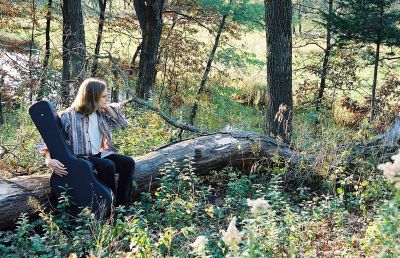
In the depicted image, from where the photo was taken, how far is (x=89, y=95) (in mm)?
5512

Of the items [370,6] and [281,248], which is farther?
[370,6]

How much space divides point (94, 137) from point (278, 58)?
3.92 m

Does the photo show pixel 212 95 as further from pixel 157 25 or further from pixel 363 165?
pixel 363 165

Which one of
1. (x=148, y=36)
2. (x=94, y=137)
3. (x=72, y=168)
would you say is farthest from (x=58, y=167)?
(x=148, y=36)

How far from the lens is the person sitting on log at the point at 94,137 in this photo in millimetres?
5461

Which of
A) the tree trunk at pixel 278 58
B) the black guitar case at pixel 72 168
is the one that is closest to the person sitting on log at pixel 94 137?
the black guitar case at pixel 72 168

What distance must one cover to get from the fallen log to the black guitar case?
0.36 m

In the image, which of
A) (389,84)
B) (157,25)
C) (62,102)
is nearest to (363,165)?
(62,102)

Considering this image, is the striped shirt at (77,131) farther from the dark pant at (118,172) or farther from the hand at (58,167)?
the hand at (58,167)

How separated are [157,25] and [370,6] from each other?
521 centimetres

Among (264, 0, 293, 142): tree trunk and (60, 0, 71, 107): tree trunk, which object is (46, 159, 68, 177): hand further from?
(264, 0, 293, 142): tree trunk

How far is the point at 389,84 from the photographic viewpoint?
14.1 m

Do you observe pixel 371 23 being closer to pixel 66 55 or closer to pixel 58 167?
pixel 66 55

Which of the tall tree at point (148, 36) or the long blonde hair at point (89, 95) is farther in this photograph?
the tall tree at point (148, 36)
